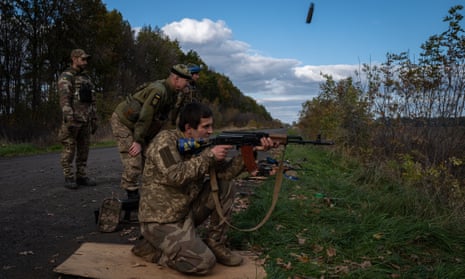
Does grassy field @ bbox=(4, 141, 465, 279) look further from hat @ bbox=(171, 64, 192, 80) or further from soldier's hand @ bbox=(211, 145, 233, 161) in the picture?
hat @ bbox=(171, 64, 192, 80)

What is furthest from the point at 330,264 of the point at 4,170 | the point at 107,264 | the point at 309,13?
the point at 4,170

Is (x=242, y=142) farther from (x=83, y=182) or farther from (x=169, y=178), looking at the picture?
(x=83, y=182)

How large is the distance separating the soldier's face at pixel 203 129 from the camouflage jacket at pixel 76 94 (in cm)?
375

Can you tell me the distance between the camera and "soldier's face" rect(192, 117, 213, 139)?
3.31 m

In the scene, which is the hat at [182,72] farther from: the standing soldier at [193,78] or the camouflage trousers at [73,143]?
the camouflage trousers at [73,143]

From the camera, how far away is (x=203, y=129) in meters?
3.35

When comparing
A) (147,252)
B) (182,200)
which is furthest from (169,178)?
(147,252)

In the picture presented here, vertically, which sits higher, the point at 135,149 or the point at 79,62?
the point at 79,62

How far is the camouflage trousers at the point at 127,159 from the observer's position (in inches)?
194

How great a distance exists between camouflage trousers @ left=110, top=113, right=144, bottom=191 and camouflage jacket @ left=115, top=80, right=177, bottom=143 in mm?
92

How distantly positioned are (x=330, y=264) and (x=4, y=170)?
798 centimetres

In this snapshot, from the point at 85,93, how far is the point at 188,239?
4283 millimetres

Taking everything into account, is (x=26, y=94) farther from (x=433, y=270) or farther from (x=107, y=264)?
(x=433, y=270)

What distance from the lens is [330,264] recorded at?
3371 millimetres
